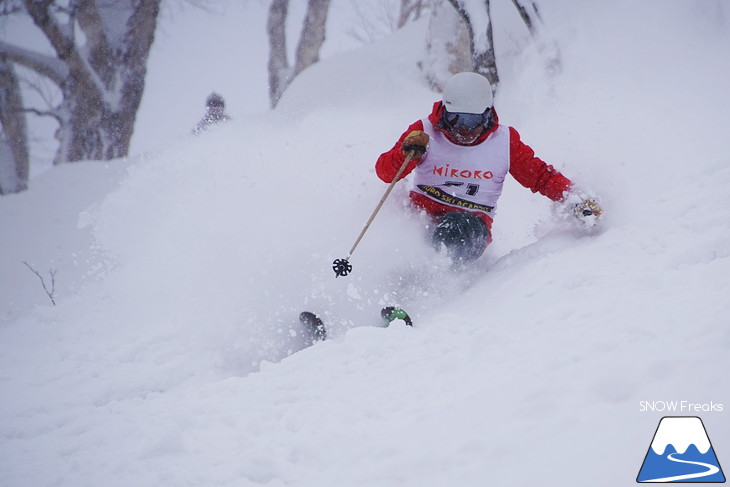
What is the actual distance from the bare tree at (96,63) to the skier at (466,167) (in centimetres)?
604

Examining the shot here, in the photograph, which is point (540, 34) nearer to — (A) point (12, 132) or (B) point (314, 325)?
(B) point (314, 325)

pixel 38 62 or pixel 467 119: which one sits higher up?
pixel 38 62

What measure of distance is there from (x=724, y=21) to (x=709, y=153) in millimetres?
2377

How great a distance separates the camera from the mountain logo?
123 centimetres

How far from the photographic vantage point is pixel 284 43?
405 inches

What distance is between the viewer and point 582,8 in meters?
5.82

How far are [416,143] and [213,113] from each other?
557 cm

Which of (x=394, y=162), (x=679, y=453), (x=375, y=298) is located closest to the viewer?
(x=679, y=453)

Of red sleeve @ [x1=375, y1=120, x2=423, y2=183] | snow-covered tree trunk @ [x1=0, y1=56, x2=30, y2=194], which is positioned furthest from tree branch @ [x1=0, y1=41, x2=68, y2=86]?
red sleeve @ [x1=375, y1=120, x2=423, y2=183]

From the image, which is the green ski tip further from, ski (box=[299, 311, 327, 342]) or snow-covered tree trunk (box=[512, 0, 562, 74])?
snow-covered tree trunk (box=[512, 0, 562, 74])

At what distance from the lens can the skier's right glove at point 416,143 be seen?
330 centimetres

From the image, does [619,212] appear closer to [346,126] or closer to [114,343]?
[114,343]

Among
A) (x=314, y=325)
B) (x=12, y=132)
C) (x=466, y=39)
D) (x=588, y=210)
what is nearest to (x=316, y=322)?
(x=314, y=325)

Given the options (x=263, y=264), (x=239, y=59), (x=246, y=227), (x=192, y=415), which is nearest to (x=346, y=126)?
(x=246, y=227)
